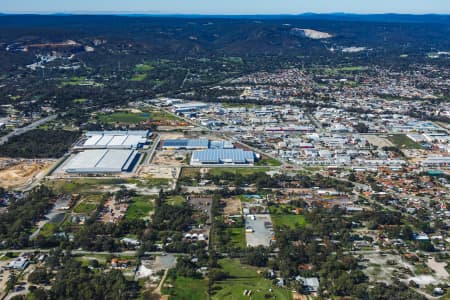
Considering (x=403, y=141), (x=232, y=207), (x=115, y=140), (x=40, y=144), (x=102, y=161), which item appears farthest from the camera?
(x=403, y=141)

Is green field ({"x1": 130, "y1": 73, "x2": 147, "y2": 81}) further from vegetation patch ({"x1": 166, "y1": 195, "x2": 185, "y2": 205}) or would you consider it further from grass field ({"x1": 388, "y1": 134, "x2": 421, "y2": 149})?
vegetation patch ({"x1": 166, "y1": 195, "x2": 185, "y2": 205})

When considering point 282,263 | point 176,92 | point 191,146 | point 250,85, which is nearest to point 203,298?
point 282,263

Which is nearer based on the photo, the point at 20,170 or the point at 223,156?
the point at 20,170

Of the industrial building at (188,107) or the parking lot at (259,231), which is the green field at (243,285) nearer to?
the parking lot at (259,231)

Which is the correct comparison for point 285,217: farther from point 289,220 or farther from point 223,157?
point 223,157

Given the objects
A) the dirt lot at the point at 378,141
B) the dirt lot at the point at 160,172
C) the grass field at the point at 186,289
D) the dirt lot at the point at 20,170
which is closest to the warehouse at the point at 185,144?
the dirt lot at the point at 160,172

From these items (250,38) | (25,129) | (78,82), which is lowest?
(78,82)

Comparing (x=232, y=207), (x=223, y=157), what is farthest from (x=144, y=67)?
(x=232, y=207)
